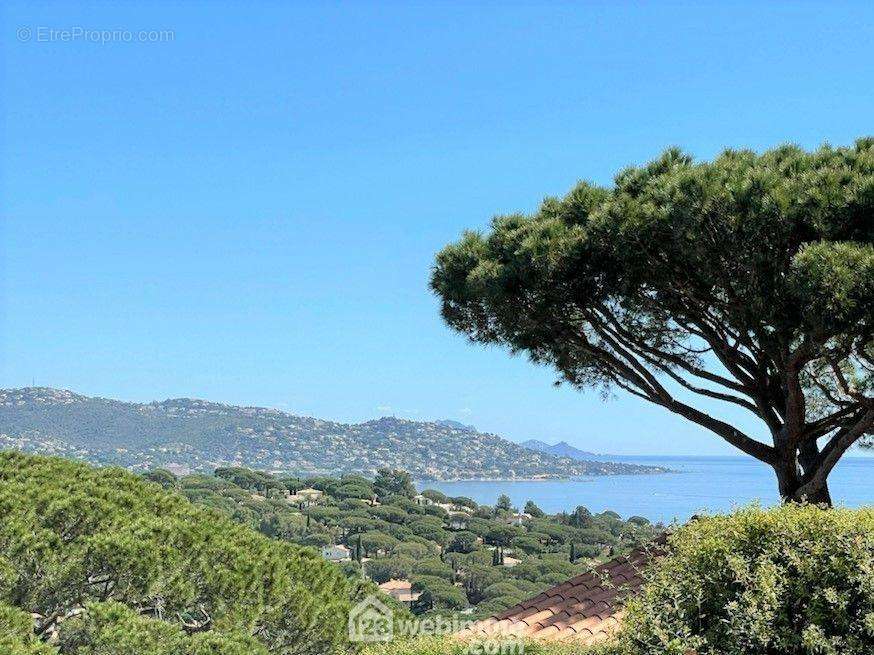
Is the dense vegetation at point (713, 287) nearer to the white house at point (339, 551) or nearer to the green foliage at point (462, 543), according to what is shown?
the white house at point (339, 551)

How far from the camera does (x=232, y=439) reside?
5443 inches

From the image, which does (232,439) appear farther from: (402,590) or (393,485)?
(402,590)

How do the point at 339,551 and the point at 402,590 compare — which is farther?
the point at 339,551

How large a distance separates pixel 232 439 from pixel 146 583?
135 m

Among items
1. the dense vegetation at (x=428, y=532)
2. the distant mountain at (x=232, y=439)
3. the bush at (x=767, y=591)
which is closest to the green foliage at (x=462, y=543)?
the dense vegetation at (x=428, y=532)

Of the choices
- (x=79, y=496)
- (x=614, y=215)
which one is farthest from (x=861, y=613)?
(x=79, y=496)

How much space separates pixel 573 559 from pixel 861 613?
49219 millimetres

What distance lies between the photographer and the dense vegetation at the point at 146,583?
7.09 m

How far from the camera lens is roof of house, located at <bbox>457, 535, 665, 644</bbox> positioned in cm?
707

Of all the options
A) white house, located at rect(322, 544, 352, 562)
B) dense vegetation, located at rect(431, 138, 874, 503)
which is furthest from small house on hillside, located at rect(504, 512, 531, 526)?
dense vegetation, located at rect(431, 138, 874, 503)

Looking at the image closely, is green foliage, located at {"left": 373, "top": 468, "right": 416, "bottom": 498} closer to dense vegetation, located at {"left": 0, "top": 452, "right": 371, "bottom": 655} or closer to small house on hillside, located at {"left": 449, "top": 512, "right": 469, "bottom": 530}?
small house on hillside, located at {"left": 449, "top": 512, "right": 469, "bottom": 530}

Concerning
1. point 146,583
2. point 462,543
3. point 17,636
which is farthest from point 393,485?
point 17,636

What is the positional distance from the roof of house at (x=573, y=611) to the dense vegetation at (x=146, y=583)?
7.18 feet

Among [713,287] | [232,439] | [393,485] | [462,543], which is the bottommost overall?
[462,543]
